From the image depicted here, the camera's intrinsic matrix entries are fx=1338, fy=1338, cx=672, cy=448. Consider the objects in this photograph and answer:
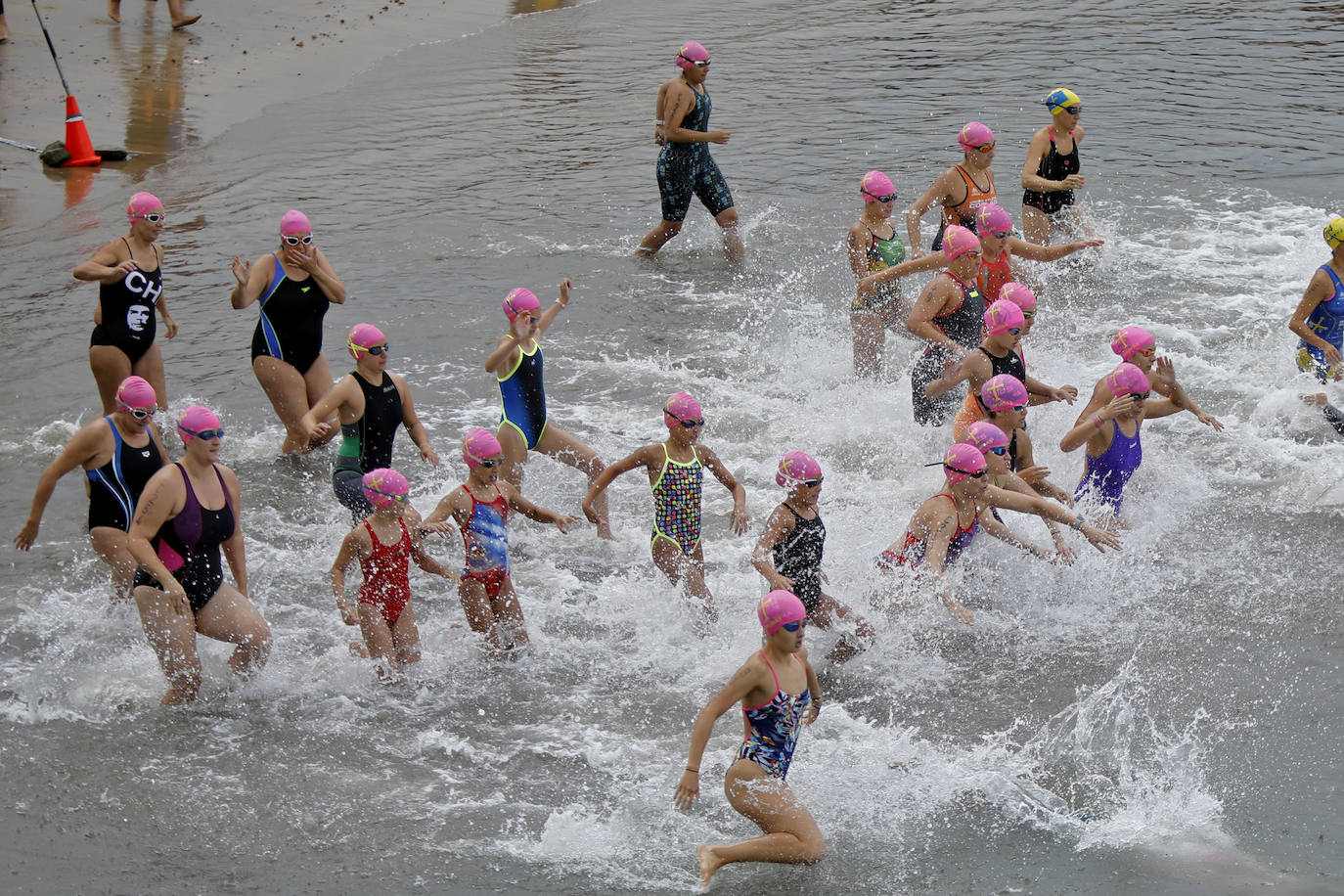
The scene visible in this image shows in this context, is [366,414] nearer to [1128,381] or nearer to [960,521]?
[960,521]

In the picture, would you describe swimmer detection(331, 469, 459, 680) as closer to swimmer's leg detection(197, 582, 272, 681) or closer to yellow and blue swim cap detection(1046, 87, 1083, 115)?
swimmer's leg detection(197, 582, 272, 681)

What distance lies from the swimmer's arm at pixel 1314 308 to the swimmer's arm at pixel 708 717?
19.2 ft

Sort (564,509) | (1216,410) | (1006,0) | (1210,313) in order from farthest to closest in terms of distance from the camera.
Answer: (1006,0) → (1210,313) → (1216,410) → (564,509)

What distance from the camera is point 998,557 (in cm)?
841

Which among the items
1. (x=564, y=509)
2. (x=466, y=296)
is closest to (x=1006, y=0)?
(x=466, y=296)

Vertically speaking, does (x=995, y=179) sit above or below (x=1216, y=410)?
above

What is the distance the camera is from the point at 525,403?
8938 mm

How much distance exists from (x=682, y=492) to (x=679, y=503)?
7 cm

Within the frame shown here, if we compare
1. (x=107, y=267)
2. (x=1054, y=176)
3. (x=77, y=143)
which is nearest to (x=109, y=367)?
(x=107, y=267)

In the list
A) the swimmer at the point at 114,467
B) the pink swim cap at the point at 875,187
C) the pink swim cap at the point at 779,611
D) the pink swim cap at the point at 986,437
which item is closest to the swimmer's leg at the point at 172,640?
the swimmer at the point at 114,467

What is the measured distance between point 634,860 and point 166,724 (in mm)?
2743

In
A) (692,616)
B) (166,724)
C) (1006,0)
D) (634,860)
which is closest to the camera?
(634,860)

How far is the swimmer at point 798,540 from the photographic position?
7.26m

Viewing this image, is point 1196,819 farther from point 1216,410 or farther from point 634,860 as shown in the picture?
A: point 1216,410
